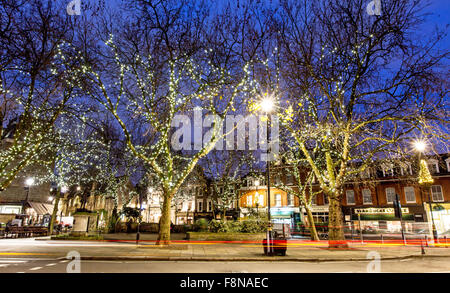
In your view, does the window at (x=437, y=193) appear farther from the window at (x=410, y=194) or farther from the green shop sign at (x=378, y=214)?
the green shop sign at (x=378, y=214)

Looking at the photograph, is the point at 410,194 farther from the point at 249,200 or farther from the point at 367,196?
the point at 249,200

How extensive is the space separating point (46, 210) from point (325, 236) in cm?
4408

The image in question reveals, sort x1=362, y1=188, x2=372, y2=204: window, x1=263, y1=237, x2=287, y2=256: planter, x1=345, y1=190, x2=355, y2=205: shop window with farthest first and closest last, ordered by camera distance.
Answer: x1=345, y1=190, x2=355, y2=205: shop window → x1=362, y1=188, x2=372, y2=204: window → x1=263, y1=237, x2=287, y2=256: planter

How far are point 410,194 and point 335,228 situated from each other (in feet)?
92.4

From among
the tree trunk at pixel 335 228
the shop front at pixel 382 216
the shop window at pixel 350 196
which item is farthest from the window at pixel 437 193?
the tree trunk at pixel 335 228

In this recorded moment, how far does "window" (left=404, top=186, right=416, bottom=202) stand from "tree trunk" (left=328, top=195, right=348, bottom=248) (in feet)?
89.9

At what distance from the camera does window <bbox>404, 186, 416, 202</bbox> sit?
34.2 m

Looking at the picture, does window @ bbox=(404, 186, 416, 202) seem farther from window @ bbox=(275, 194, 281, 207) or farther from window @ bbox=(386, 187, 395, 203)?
window @ bbox=(275, 194, 281, 207)

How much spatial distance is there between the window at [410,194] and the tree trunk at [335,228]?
27.4 m

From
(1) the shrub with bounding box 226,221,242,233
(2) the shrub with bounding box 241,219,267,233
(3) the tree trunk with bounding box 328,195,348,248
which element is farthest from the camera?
(2) the shrub with bounding box 241,219,267,233

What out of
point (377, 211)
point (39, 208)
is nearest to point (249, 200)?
point (377, 211)

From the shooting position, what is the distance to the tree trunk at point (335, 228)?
13938 mm

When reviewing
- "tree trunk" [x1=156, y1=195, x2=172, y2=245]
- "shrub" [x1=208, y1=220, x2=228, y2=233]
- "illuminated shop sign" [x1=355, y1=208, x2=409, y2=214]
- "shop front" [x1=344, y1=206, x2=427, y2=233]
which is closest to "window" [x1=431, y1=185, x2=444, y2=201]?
"shop front" [x1=344, y1=206, x2=427, y2=233]
